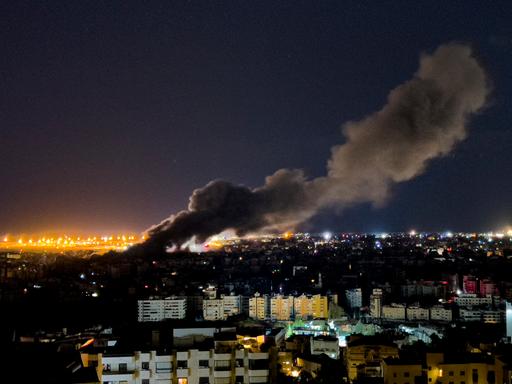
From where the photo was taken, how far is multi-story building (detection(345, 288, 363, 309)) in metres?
19.4

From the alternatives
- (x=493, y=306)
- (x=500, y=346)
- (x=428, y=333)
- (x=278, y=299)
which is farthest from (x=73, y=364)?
(x=493, y=306)

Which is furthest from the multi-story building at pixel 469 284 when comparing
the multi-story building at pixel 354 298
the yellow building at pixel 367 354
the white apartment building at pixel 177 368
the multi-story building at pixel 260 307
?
the white apartment building at pixel 177 368

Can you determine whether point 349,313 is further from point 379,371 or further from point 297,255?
point 297,255

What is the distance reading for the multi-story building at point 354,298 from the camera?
1938cm

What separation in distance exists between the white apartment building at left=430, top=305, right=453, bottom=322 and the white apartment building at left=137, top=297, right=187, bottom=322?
6.43 metres

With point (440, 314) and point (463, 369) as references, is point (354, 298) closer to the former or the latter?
point (440, 314)

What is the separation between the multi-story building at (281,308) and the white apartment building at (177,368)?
11.7 meters

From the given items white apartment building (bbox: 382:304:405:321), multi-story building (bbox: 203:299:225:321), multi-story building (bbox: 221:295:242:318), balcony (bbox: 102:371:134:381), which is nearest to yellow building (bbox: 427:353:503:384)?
balcony (bbox: 102:371:134:381)

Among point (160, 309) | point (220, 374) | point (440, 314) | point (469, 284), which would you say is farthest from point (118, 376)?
point (469, 284)

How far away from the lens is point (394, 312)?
1733cm

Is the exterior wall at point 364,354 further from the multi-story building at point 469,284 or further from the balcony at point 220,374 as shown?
the multi-story building at point 469,284

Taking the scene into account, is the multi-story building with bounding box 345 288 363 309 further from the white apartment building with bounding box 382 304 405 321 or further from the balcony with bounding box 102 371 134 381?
the balcony with bounding box 102 371 134 381

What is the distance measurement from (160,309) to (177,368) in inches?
451

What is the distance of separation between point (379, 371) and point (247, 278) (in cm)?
1582
